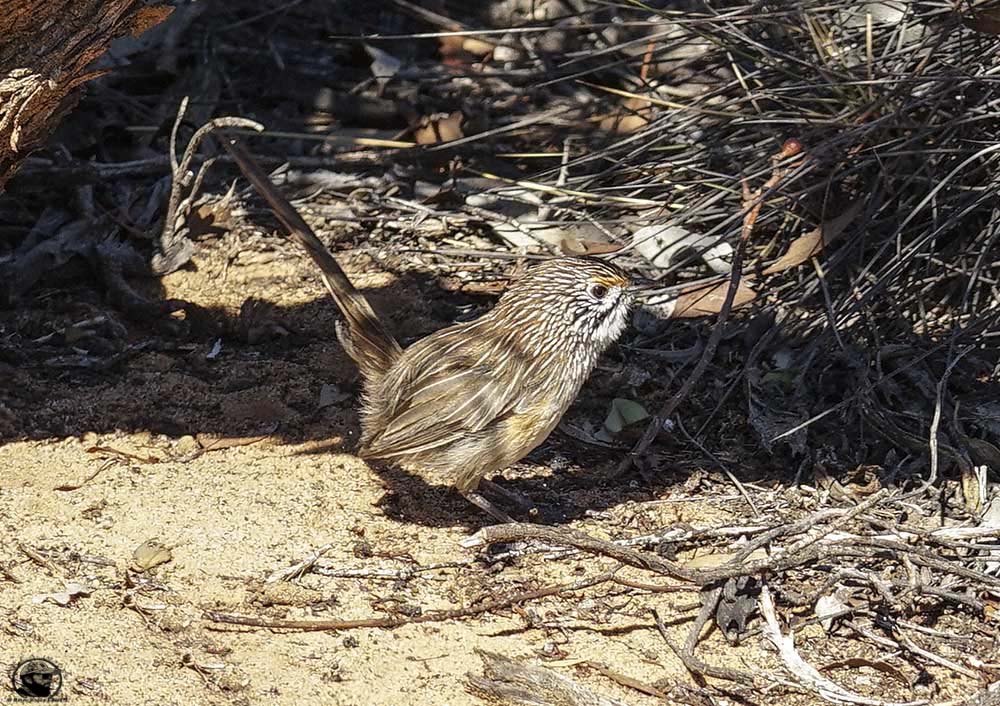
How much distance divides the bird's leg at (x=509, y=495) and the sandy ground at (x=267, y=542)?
117 millimetres

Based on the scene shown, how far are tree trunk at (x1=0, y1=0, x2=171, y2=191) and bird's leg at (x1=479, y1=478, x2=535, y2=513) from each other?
2.15m

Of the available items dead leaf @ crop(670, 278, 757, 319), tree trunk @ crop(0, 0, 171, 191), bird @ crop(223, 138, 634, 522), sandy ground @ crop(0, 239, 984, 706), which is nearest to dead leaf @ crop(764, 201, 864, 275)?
dead leaf @ crop(670, 278, 757, 319)

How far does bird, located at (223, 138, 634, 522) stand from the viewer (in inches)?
199

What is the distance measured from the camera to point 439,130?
7.68 m

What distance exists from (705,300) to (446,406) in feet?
5.95

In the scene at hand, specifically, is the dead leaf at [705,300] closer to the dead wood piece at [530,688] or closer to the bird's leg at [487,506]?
the bird's leg at [487,506]

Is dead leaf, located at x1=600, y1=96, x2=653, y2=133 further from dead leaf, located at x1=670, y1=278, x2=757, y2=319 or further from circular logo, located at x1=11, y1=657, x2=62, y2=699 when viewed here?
circular logo, located at x1=11, y1=657, x2=62, y2=699

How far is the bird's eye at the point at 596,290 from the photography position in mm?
5238

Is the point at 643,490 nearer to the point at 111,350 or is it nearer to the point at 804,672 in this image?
the point at 804,672

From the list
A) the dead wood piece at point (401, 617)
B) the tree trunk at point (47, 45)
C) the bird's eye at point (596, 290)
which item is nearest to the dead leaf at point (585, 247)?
the bird's eye at point (596, 290)

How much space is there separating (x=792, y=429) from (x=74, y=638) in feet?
9.28

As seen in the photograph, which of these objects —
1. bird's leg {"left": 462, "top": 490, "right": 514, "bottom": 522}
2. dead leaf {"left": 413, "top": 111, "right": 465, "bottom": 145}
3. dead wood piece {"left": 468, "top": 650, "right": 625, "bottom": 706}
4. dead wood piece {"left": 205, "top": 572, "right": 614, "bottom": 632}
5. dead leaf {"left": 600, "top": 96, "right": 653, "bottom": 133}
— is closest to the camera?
dead wood piece {"left": 468, "top": 650, "right": 625, "bottom": 706}

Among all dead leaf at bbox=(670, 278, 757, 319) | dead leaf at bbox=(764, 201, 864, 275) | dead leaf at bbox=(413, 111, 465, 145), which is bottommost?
dead leaf at bbox=(670, 278, 757, 319)

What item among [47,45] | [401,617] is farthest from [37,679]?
[47,45]
